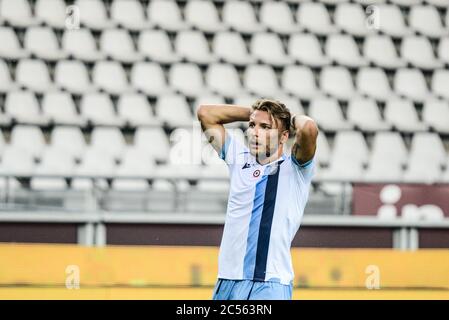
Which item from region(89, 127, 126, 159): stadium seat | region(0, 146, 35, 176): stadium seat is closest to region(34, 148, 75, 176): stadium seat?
region(0, 146, 35, 176): stadium seat

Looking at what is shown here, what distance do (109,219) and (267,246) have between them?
278 cm

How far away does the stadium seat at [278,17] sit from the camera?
30.0 ft

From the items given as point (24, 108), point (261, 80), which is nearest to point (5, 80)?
point (24, 108)

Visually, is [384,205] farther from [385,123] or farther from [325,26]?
[325,26]

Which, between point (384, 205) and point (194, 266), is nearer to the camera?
point (194, 266)

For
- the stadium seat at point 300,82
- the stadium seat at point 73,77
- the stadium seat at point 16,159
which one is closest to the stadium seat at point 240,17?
the stadium seat at point 300,82

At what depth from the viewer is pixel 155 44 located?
8.79 metres

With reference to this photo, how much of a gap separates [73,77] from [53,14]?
0.88 meters

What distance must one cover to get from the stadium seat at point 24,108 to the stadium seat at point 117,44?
1.05m

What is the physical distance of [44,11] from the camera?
8836 millimetres

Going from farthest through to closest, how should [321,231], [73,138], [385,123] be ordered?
[385,123] → [73,138] → [321,231]

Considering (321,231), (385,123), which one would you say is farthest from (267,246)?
(385,123)

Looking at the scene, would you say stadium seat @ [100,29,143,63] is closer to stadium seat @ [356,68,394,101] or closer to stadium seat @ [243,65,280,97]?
stadium seat @ [243,65,280,97]

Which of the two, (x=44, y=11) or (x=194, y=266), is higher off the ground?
(x=44, y=11)
